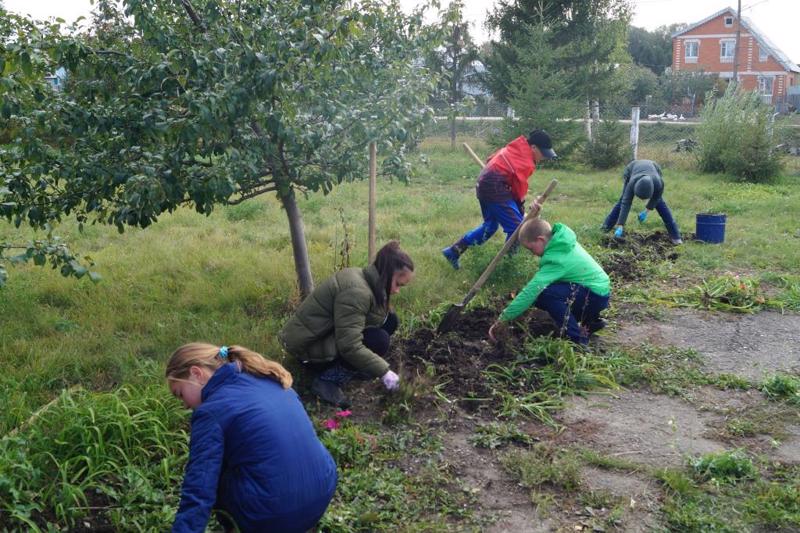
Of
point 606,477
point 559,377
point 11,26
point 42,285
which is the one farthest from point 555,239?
point 42,285

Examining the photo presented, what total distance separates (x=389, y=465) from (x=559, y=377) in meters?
1.60

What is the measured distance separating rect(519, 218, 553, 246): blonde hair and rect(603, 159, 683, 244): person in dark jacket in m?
3.79

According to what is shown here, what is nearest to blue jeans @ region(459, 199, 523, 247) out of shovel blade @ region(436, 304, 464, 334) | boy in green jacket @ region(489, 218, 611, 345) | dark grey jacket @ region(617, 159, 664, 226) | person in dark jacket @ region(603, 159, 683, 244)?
boy in green jacket @ region(489, 218, 611, 345)

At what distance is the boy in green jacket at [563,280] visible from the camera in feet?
18.2

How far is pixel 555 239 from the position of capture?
219 inches

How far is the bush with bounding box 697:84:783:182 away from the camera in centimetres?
1441

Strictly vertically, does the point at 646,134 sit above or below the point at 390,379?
above

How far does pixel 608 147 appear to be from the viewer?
1670 centimetres

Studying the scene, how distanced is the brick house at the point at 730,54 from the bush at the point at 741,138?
37538 mm

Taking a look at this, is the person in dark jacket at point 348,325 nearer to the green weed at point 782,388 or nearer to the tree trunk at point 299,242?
the tree trunk at point 299,242

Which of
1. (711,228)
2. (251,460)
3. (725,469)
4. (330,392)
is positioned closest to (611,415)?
(725,469)

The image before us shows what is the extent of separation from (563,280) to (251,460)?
347 centimetres

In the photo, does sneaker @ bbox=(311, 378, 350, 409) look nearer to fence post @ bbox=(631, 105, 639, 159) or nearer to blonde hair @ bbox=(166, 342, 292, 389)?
blonde hair @ bbox=(166, 342, 292, 389)

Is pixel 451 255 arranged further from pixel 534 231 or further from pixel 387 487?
pixel 387 487
